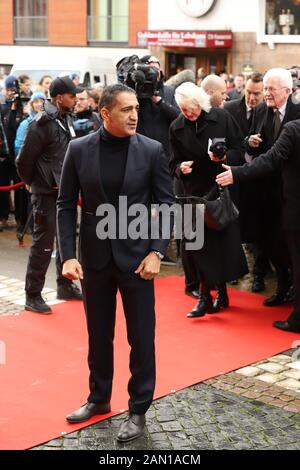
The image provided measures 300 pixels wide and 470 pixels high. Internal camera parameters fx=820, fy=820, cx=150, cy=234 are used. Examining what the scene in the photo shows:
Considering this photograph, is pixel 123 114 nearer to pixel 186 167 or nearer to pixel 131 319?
pixel 131 319

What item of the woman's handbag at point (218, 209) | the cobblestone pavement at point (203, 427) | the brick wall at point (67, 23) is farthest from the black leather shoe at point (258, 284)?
the brick wall at point (67, 23)

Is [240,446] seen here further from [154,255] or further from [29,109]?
[29,109]

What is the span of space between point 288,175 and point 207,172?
857mm

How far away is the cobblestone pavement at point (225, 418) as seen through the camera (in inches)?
191

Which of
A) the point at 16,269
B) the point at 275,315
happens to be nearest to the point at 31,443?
the point at 275,315

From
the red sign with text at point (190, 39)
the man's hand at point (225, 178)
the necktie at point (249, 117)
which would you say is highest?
the red sign with text at point (190, 39)

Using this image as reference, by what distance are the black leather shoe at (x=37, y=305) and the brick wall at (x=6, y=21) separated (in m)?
27.7

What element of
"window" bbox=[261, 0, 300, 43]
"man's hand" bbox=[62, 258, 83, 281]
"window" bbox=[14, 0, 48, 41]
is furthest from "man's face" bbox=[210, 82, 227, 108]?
"window" bbox=[14, 0, 48, 41]

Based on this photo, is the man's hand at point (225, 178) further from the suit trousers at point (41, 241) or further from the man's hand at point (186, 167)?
the suit trousers at point (41, 241)

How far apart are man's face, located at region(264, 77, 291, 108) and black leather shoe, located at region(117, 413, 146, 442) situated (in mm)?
3513

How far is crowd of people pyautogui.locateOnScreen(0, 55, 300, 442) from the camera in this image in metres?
4.86

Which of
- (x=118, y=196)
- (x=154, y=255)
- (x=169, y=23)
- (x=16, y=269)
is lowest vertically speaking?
(x=16, y=269)

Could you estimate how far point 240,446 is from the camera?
4820 mm
